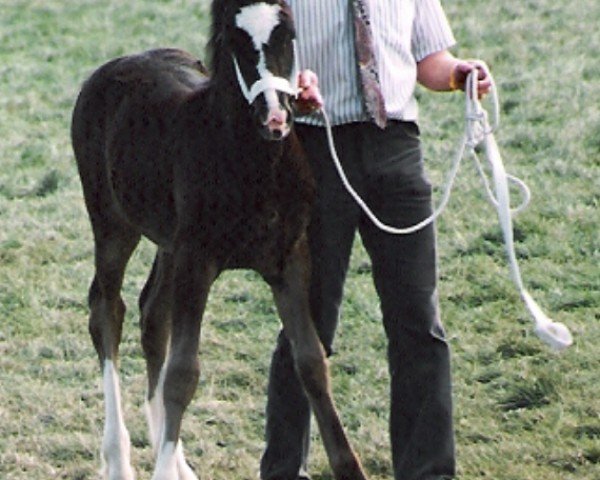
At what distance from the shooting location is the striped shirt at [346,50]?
529cm

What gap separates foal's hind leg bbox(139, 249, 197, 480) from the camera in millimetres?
5895

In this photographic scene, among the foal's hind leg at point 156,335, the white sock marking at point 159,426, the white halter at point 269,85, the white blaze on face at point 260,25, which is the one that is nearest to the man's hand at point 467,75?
the white halter at point 269,85

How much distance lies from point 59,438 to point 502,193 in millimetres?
2107

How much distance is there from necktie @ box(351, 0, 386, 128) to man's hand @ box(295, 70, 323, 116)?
0.27m

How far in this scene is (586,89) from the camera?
38.3 feet

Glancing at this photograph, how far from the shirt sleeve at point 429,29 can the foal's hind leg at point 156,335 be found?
3.84ft

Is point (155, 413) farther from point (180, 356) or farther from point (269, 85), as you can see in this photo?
point (269, 85)

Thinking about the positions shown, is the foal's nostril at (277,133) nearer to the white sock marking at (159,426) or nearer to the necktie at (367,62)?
the necktie at (367,62)

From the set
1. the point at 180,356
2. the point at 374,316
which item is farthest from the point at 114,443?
the point at 374,316

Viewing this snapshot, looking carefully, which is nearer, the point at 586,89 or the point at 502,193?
the point at 502,193

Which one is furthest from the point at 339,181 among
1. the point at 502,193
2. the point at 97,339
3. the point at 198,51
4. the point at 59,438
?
the point at 198,51

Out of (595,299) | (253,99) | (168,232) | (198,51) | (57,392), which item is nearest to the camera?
(253,99)

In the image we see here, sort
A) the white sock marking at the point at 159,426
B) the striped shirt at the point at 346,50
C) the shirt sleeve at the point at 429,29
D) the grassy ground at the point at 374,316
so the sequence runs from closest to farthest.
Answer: the striped shirt at the point at 346,50 → the shirt sleeve at the point at 429,29 → the white sock marking at the point at 159,426 → the grassy ground at the point at 374,316

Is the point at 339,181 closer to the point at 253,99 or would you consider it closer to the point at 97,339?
the point at 253,99
